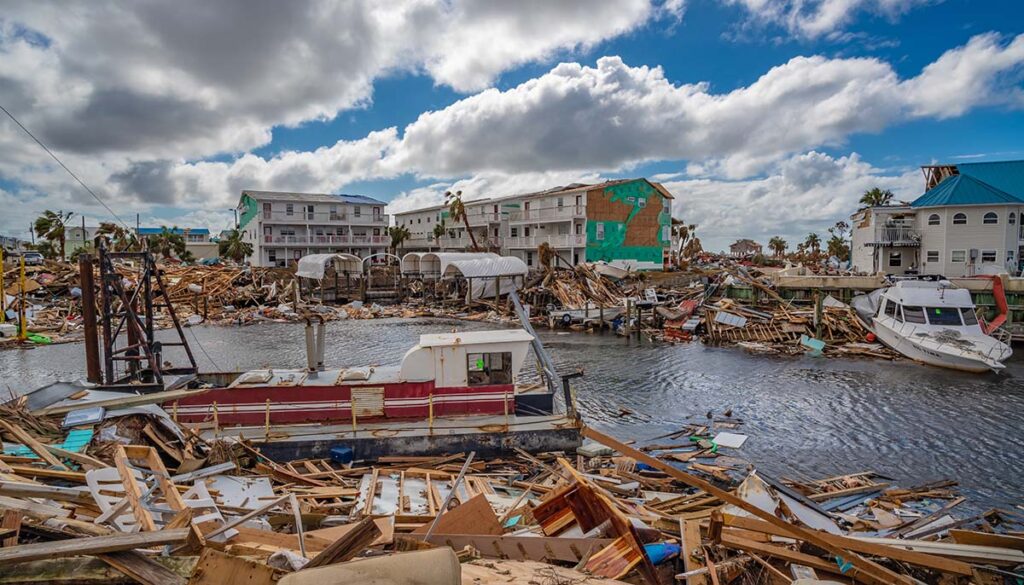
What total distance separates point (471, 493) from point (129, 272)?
167 feet

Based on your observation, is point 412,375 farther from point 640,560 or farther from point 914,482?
point 914,482

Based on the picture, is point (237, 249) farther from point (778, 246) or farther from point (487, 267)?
point (778, 246)

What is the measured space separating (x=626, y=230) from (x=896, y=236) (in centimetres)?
2566

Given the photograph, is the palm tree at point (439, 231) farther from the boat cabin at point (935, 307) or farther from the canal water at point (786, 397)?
the boat cabin at point (935, 307)

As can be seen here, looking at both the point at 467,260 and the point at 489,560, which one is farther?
the point at 467,260

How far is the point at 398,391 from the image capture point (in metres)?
14.8

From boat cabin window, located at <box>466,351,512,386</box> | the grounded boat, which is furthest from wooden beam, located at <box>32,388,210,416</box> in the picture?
the grounded boat

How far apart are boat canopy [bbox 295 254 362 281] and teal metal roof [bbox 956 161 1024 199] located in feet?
190

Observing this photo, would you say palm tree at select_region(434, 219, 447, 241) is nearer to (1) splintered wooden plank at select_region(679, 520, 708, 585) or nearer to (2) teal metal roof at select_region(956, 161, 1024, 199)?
(2) teal metal roof at select_region(956, 161, 1024, 199)

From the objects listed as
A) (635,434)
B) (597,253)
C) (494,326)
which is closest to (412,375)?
(635,434)

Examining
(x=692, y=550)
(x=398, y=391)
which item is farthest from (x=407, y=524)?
(x=398, y=391)

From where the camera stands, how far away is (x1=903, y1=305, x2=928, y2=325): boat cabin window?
30266mm

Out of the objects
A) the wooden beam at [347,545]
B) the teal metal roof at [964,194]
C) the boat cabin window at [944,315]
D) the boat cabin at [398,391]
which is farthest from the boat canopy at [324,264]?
the teal metal roof at [964,194]

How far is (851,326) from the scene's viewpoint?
116 feet
